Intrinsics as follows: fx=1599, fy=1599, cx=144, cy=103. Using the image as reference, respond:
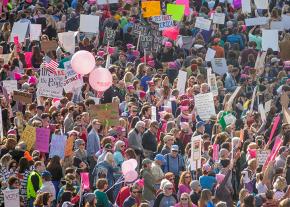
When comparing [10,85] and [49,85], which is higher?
[49,85]

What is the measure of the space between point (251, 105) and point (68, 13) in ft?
30.6

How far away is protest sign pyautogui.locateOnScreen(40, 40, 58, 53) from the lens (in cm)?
3366

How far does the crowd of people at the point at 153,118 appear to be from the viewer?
23.9 m

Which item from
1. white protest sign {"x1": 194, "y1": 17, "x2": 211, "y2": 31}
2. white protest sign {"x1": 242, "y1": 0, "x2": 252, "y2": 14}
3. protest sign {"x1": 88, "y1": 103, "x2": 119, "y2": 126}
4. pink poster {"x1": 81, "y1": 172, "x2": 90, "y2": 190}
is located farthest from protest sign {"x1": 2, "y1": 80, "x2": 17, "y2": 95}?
white protest sign {"x1": 242, "y1": 0, "x2": 252, "y2": 14}

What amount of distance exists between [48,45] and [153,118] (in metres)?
6.21

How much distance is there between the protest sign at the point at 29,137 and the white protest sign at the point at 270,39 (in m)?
10.6

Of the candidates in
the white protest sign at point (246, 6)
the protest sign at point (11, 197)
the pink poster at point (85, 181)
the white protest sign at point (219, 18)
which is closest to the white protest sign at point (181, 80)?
the white protest sign at point (219, 18)

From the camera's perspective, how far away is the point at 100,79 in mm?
30078

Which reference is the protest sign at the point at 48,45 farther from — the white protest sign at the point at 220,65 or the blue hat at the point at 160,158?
the blue hat at the point at 160,158

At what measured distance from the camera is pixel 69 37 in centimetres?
3400

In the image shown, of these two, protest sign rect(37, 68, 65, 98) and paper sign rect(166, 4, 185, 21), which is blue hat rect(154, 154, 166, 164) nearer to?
protest sign rect(37, 68, 65, 98)

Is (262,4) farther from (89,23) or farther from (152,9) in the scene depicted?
(89,23)

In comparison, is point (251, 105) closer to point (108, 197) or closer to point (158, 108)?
point (158, 108)

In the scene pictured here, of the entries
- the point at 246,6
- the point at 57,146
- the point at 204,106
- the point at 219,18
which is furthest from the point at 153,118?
the point at 246,6
